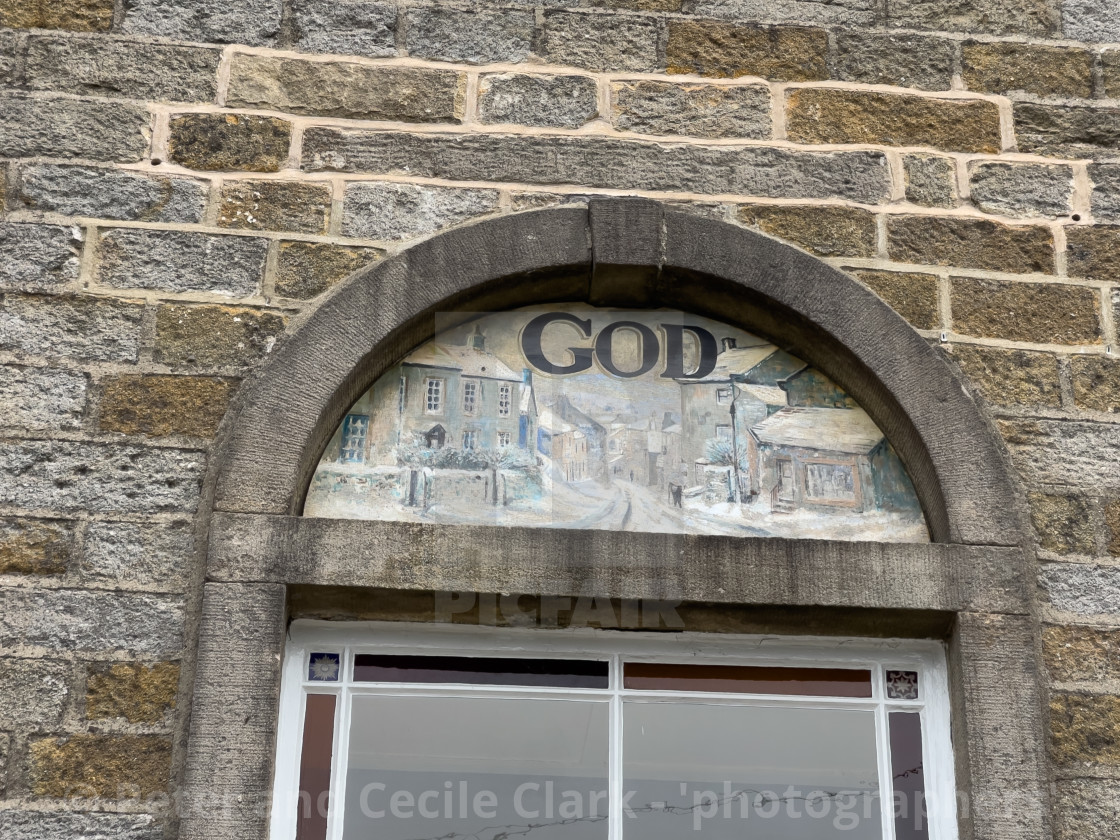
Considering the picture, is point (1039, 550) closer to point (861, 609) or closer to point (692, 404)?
Answer: point (861, 609)

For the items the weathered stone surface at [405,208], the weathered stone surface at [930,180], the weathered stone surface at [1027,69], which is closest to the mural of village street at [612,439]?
the weathered stone surface at [405,208]

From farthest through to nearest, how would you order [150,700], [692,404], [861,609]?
[692,404], [861,609], [150,700]

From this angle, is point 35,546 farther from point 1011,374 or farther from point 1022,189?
point 1022,189

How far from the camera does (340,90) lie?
423cm

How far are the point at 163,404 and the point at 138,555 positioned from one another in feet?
1.34

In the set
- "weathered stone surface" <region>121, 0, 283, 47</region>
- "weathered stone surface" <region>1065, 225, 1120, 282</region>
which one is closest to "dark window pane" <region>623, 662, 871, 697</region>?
"weathered stone surface" <region>1065, 225, 1120, 282</region>

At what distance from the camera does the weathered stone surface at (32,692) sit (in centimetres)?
343

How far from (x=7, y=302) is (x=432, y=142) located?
123 centimetres

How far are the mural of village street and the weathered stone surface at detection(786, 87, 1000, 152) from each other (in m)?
0.67

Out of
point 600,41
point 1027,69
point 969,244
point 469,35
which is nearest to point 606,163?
point 600,41

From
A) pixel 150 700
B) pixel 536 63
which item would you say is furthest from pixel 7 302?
pixel 536 63

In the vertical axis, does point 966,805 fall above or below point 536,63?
below

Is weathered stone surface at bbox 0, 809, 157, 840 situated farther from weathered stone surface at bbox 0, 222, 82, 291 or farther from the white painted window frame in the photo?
weathered stone surface at bbox 0, 222, 82, 291

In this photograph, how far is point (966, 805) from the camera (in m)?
3.55
